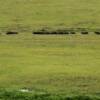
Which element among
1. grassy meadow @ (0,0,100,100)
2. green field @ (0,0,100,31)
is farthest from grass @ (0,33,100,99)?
green field @ (0,0,100,31)

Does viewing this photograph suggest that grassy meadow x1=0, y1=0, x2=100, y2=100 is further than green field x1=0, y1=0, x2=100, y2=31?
No

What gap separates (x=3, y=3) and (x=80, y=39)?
82.0ft

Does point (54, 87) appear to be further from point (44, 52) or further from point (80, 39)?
point (80, 39)

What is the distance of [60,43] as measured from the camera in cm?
4503

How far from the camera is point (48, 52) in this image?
40.1 metres

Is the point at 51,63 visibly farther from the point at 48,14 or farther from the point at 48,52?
the point at 48,14

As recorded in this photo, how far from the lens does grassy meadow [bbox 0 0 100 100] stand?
25312 mm

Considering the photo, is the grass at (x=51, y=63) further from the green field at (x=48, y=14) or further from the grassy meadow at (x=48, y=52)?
the green field at (x=48, y=14)

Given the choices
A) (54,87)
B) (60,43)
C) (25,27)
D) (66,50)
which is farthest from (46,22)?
(54,87)

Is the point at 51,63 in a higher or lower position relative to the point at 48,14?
higher

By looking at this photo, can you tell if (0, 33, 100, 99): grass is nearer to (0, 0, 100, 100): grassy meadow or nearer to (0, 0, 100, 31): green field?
(0, 0, 100, 100): grassy meadow

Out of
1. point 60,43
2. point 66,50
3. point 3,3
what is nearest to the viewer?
point 66,50

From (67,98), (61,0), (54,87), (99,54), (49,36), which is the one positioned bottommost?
(61,0)

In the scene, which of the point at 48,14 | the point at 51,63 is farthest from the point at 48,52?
the point at 48,14
